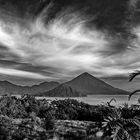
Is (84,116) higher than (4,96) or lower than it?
lower

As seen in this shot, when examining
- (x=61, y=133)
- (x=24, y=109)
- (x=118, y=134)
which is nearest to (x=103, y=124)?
(x=118, y=134)

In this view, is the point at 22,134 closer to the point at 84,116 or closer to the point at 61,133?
the point at 61,133

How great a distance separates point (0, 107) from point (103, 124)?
2.73 m

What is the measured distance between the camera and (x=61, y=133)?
14.6 ft

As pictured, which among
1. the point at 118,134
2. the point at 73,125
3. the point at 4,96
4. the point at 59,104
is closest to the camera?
the point at 118,134

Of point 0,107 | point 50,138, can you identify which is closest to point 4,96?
point 0,107

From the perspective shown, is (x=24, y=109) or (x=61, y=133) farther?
(x=24, y=109)

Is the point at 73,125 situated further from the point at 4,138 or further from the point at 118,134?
the point at 4,138

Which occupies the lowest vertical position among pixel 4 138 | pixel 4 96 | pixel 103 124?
pixel 4 138

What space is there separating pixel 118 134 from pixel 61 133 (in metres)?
1.04

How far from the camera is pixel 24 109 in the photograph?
20.0 ft

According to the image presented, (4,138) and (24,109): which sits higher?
(24,109)

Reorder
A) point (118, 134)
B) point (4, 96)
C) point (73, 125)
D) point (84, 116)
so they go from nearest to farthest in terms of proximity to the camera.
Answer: point (118, 134) < point (73, 125) < point (84, 116) < point (4, 96)

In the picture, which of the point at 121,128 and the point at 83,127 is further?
the point at 83,127
